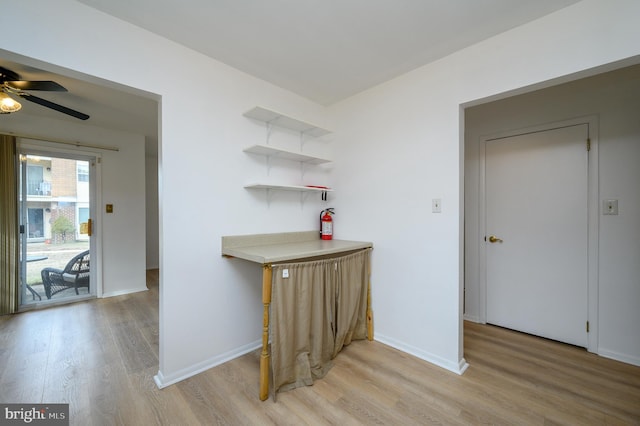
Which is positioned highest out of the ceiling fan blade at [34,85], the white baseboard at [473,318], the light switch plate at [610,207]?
the ceiling fan blade at [34,85]

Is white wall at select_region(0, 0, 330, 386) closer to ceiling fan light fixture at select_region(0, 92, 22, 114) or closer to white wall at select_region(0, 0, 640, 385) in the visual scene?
white wall at select_region(0, 0, 640, 385)

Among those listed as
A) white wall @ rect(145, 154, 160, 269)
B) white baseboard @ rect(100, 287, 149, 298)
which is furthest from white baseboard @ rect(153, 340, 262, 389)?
white wall @ rect(145, 154, 160, 269)

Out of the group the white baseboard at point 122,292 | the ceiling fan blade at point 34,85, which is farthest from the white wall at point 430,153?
the white baseboard at point 122,292

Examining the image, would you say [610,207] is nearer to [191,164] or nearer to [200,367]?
[191,164]

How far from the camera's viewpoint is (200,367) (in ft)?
6.46

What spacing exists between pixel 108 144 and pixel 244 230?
321cm

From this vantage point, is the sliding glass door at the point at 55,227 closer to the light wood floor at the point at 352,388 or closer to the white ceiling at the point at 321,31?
the light wood floor at the point at 352,388

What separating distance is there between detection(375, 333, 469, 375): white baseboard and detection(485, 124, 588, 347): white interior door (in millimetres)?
1130

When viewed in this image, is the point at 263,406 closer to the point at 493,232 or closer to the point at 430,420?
the point at 430,420

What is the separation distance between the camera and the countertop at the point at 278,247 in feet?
5.80

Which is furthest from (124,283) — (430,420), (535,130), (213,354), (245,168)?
(535,130)

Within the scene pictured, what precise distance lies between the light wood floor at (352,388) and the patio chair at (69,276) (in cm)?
119

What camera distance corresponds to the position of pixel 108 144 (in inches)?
151

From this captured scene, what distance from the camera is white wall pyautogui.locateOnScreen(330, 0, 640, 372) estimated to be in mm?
1533
